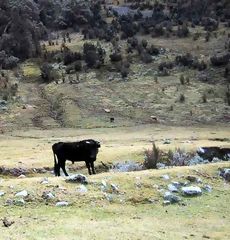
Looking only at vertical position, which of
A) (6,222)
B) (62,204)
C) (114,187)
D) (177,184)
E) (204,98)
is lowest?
(204,98)

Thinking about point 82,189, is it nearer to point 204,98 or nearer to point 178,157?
point 178,157

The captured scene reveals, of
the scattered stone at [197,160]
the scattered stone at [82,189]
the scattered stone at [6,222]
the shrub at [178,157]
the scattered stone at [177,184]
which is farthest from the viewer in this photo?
the scattered stone at [197,160]

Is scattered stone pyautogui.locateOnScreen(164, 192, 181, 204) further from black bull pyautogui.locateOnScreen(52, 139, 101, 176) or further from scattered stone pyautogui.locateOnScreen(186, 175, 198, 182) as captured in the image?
black bull pyautogui.locateOnScreen(52, 139, 101, 176)

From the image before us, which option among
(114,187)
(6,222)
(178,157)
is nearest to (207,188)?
(114,187)

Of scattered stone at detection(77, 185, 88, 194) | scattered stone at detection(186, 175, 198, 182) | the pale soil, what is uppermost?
scattered stone at detection(77, 185, 88, 194)

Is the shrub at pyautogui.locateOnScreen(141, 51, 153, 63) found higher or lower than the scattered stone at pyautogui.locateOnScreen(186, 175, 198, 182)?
lower

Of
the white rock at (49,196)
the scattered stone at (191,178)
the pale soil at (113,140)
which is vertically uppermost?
the white rock at (49,196)

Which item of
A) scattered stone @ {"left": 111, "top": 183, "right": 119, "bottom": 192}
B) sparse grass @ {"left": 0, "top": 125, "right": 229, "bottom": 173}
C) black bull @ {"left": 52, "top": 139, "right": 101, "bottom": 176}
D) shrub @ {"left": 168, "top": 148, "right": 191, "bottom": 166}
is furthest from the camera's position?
sparse grass @ {"left": 0, "top": 125, "right": 229, "bottom": 173}

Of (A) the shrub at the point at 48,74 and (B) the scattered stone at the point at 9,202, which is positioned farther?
(A) the shrub at the point at 48,74

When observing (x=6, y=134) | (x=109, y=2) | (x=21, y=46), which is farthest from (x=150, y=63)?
(x=109, y=2)

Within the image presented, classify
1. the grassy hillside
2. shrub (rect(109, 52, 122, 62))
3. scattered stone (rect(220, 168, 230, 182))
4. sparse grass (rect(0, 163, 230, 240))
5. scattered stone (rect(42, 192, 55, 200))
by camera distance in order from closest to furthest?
sparse grass (rect(0, 163, 230, 240)) → scattered stone (rect(42, 192, 55, 200)) → scattered stone (rect(220, 168, 230, 182)) → the grassy hillside → shrub (rect(109, 52, 122, 62))

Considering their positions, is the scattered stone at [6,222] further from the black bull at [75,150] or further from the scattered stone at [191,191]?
the black bull at [75,150]

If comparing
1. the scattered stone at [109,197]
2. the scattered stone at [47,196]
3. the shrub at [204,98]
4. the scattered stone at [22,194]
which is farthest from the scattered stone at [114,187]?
the shrub at [204,98]

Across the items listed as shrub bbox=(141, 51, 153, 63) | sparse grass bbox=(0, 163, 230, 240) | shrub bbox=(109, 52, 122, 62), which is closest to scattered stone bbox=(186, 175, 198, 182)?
sparse grass bbox=(0, 163, 230, 240)
